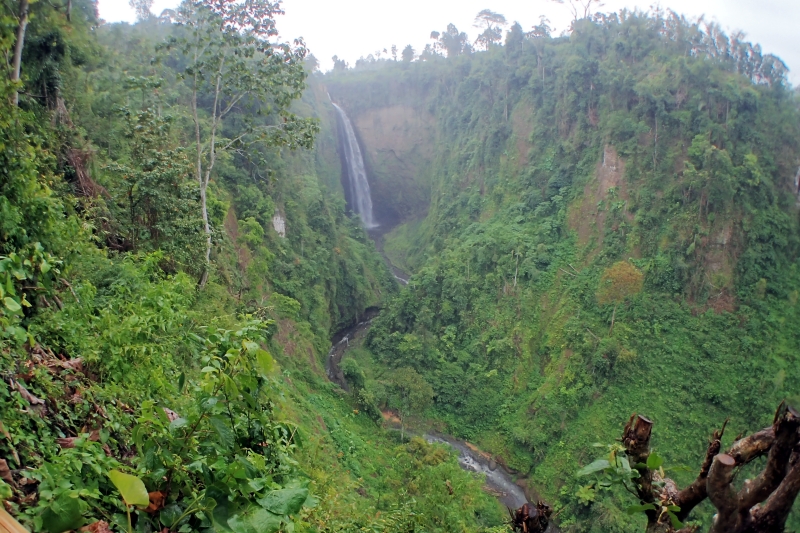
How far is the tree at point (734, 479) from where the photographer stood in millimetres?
2248

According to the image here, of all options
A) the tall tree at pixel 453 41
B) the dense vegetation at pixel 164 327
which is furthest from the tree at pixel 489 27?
the dense vegetation at pixel 164 327

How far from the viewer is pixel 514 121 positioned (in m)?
33.0

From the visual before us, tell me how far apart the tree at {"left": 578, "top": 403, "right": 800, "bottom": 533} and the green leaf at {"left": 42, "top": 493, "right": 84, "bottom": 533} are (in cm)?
232

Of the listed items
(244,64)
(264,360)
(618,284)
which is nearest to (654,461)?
(264,360)

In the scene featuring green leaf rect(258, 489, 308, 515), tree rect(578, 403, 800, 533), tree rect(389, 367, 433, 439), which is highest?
green leaf rect(258, 489, 308, 515)

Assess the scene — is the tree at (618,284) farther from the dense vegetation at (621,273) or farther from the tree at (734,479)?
the tree at (734,479)

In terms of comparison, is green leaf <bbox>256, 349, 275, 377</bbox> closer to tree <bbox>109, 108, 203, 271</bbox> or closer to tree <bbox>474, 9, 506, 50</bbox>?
tree <bbox>109, 108, 203, 271</bbox>

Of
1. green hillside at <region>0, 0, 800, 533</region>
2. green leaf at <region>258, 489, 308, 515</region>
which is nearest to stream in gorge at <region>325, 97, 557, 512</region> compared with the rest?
green hillside at <region>0, 0, 800, 533</region>

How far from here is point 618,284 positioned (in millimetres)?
21391

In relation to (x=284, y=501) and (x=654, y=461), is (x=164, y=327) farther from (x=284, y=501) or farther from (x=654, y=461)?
(x=654, y=461)

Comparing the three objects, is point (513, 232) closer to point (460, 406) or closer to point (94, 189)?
point (460, 406)

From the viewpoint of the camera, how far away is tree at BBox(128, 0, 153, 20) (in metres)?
44.3

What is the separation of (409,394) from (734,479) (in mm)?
18644

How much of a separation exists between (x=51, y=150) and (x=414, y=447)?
43.2ft
